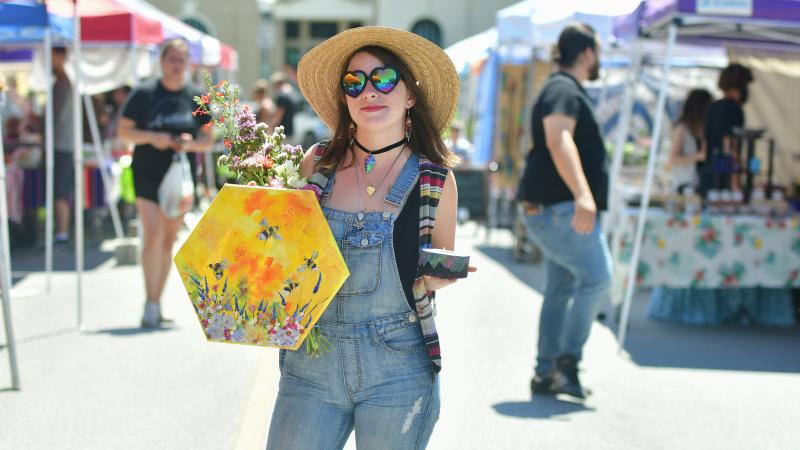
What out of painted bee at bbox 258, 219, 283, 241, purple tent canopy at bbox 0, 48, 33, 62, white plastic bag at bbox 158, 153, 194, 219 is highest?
purple tent canopy at bbox 0, 48, 33, 62

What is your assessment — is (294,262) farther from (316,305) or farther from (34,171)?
(34,171)

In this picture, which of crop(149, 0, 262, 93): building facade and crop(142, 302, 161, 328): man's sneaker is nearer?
crop(142, 302, 161, 328): man's sneaker

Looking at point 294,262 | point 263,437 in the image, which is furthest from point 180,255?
point 263,437

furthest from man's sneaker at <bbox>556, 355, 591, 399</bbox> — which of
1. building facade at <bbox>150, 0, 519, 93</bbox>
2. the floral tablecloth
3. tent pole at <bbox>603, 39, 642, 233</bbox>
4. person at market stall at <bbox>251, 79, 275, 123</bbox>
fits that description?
building facade at <bbox>150, 0, 519, 93</bbox>

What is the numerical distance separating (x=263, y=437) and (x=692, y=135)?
5.48 meters

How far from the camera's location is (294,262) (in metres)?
2.86

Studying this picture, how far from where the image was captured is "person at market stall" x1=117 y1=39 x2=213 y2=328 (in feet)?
24.0

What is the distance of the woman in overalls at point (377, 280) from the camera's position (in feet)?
9.83

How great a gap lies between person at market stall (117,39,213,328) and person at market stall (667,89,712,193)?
399 cm

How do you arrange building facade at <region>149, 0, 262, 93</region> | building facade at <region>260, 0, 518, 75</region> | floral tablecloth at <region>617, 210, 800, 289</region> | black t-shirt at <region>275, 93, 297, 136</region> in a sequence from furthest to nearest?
building facade at <region>260, 0, 518, 75</region>, building facade at <region>149, 0, 262, 93</region>, black t-shirt at <region>275, 93, 297, 136</region>, floral tablecloth at <region>617, 210, 800, 289</region>

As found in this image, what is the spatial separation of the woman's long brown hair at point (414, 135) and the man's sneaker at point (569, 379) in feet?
9.12

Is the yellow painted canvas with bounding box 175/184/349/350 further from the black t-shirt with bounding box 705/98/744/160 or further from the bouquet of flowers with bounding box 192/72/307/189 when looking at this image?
the black t-shirt with bounding box 705/98/744/160

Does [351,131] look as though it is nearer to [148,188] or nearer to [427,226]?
[427,226]

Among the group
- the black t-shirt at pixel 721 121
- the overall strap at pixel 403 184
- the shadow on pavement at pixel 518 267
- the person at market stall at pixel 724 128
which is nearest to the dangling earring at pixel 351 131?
the overall strap at pixel 403 184
